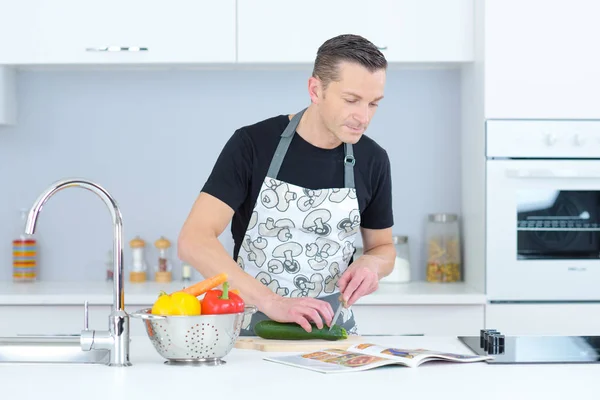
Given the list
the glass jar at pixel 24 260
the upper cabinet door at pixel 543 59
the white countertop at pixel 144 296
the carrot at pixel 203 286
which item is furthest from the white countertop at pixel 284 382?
the glass jar at pixel 24 260

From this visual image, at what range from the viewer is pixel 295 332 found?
2.03m

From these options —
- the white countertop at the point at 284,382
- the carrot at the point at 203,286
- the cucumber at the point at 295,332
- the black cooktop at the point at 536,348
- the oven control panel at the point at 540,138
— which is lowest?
the white countertop at the point at 284,382

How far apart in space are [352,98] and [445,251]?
65.8 inches

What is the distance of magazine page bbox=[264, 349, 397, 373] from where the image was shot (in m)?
1.70

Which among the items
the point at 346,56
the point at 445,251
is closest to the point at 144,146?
the point at 445,251

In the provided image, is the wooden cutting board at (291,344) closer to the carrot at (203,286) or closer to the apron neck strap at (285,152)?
the carrot at (203,286)

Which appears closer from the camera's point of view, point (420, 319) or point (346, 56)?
point (346, 56)

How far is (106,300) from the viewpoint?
330 cm

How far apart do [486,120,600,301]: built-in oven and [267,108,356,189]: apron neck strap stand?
107 centimetres

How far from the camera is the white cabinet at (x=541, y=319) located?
129 inches

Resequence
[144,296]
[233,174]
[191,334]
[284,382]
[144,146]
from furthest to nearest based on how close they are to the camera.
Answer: [144,146]
[144,296]
[233,174]
[191,334]
[284,382]

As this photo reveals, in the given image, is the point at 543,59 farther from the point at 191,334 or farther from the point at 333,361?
the point at 191,334

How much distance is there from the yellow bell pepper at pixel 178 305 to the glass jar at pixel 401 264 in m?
1.98

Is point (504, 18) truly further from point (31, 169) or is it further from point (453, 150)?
point (31, 169)
